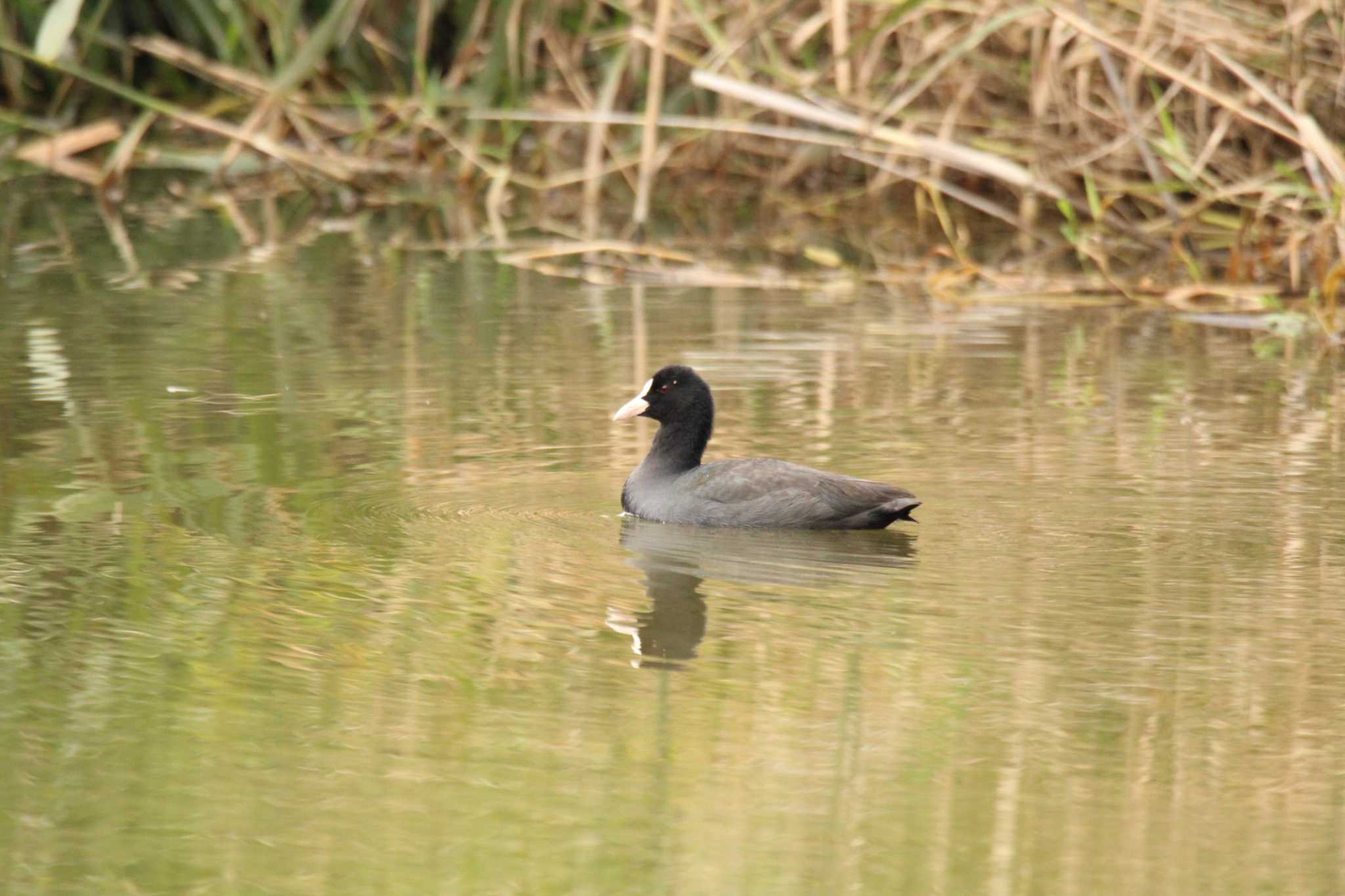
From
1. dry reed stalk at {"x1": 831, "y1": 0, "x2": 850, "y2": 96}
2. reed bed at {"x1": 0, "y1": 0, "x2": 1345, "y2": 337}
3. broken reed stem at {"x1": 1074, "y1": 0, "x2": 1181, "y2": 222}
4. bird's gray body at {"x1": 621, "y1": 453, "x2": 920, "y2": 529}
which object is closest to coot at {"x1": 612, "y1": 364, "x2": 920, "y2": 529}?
bird's gray body at {"x1": 621, "y1": 453, "x2": 920, "y2": 529}

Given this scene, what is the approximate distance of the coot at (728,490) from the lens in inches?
268

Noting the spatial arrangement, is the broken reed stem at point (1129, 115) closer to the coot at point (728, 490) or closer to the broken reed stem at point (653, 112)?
A: the broken reed stem at point (653, 112)

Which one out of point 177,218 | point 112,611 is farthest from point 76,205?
point 112,611

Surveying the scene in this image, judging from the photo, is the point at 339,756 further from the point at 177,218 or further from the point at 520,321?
the point at 177,218

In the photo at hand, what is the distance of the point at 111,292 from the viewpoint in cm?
1173

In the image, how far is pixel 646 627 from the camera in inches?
227

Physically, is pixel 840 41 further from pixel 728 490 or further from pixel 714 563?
pixel 714 563

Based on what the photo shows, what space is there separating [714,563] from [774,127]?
8182 mm

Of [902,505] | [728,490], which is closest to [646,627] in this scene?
[902,505]

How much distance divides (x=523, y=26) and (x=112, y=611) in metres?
11.0

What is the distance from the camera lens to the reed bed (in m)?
12.2

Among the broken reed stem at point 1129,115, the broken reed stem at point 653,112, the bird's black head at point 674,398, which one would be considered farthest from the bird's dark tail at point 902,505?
the broken reed stem at point 653,112

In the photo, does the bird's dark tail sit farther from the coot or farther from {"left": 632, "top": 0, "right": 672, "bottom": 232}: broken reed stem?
{"left": 632, "top": 0, "right": 672, "bottom": 232}: broken reed stem

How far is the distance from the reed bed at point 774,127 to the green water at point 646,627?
2088mm
